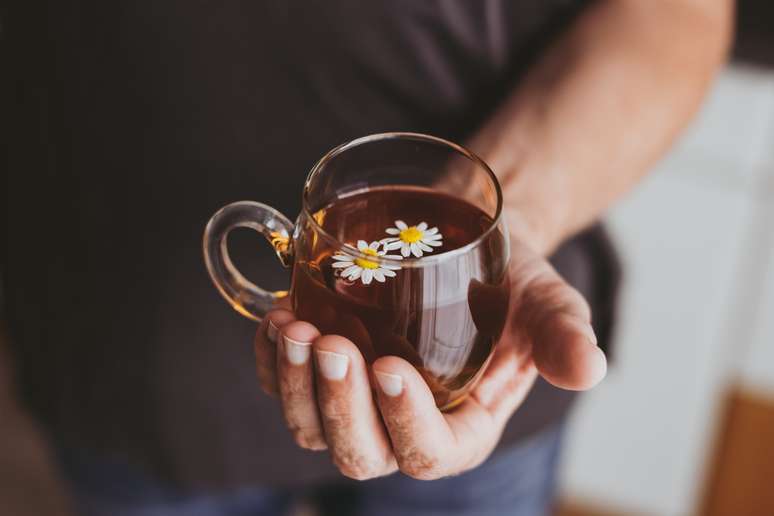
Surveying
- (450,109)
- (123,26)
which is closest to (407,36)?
(450,109)

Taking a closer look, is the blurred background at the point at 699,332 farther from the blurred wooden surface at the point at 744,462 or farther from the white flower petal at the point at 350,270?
the white flower petal at the point at 350,270

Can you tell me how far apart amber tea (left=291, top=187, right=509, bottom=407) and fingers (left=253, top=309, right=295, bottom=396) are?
0.01 m

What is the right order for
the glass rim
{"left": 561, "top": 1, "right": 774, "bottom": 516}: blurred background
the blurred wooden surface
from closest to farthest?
the glass rim, {"left": 561, "top": 1, "right": 774, "bottom": 516}: blurred background, the blurred wooden surface

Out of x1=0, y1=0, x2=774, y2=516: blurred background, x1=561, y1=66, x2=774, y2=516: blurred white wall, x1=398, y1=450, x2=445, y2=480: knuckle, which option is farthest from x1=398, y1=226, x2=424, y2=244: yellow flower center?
x1=0, y1=0, x2=774, y2=516: blurred background

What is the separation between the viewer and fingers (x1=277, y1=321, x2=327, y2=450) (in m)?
0.49

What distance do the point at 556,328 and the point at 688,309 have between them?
95 centimetres

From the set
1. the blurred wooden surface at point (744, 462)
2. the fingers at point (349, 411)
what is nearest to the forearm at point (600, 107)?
the fingers at point (349, 411)

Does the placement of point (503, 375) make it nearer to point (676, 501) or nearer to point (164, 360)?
point (164, 360)

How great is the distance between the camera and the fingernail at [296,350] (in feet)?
1.60

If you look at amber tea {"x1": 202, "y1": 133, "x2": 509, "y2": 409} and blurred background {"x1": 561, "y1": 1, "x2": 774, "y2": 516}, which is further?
blurred background {"x1": 561, "y1": 1, "x2": 774, "y2": 516}

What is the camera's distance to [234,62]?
75 cm

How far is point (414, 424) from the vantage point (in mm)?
505

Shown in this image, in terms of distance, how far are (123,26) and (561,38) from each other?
39 centimetres

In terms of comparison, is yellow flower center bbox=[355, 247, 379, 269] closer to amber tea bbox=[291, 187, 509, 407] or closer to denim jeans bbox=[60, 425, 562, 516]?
amber tea bbox=[291, 187, 509, 407]
